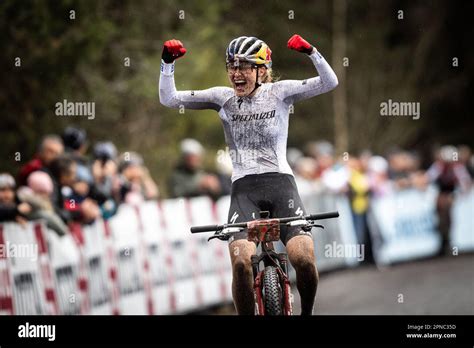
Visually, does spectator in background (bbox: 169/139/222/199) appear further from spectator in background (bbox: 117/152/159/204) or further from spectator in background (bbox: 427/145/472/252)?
spectator in background (bbox: 427/145/472/252)

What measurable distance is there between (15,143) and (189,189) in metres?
2.43

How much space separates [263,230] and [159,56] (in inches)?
360

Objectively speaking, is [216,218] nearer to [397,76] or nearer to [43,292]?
[43,292]

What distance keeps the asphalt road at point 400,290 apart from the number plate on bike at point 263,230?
5.27 metres

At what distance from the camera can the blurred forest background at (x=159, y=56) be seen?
13.4 metres

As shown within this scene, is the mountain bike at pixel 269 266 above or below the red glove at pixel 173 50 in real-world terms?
below

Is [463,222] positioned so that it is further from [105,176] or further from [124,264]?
[105,176]

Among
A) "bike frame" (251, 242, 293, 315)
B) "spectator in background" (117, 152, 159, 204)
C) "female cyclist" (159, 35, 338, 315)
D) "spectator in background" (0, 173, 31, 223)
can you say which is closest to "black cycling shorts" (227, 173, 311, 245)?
"female cyclist" (159, 35, 338, 315)

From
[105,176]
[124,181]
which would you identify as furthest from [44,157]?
[124,181]

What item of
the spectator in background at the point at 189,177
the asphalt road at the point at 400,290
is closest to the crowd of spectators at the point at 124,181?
the spectator in background at the point at 189,177

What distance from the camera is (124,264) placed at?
12.1 m

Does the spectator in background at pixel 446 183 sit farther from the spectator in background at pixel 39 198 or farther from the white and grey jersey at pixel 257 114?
the white and grey jersey at pixel 257 114
